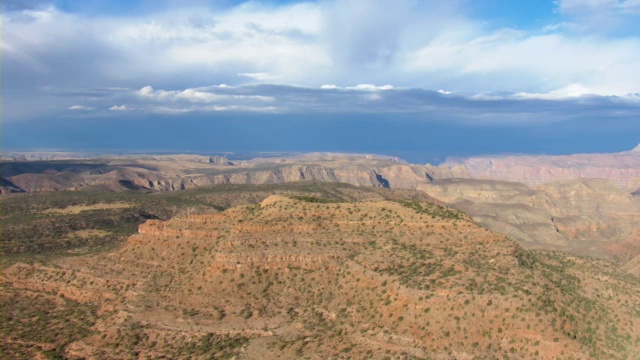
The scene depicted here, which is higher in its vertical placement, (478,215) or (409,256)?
(409,256)

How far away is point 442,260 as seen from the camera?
52.3m

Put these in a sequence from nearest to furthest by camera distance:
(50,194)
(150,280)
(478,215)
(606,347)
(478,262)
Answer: (606,347), (478,262), (150,280), (50,194), (478,215)

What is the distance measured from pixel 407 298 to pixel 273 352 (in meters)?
12.2

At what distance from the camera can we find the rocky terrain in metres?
44.0

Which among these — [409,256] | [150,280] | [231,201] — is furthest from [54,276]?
[231,201]

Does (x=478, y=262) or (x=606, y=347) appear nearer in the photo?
(x=606, y=347)

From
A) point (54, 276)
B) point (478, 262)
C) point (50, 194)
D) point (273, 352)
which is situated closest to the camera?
point (273, 352)

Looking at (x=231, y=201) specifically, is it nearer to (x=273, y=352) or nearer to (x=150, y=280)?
(x=150, y=280)

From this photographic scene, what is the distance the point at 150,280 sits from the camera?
61.5m

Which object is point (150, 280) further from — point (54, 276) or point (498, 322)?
point (498, 322)

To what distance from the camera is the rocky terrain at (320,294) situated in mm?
44031

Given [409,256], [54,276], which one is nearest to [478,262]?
[409,256]

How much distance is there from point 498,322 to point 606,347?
8.33 metres

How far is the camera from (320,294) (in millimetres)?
53156
